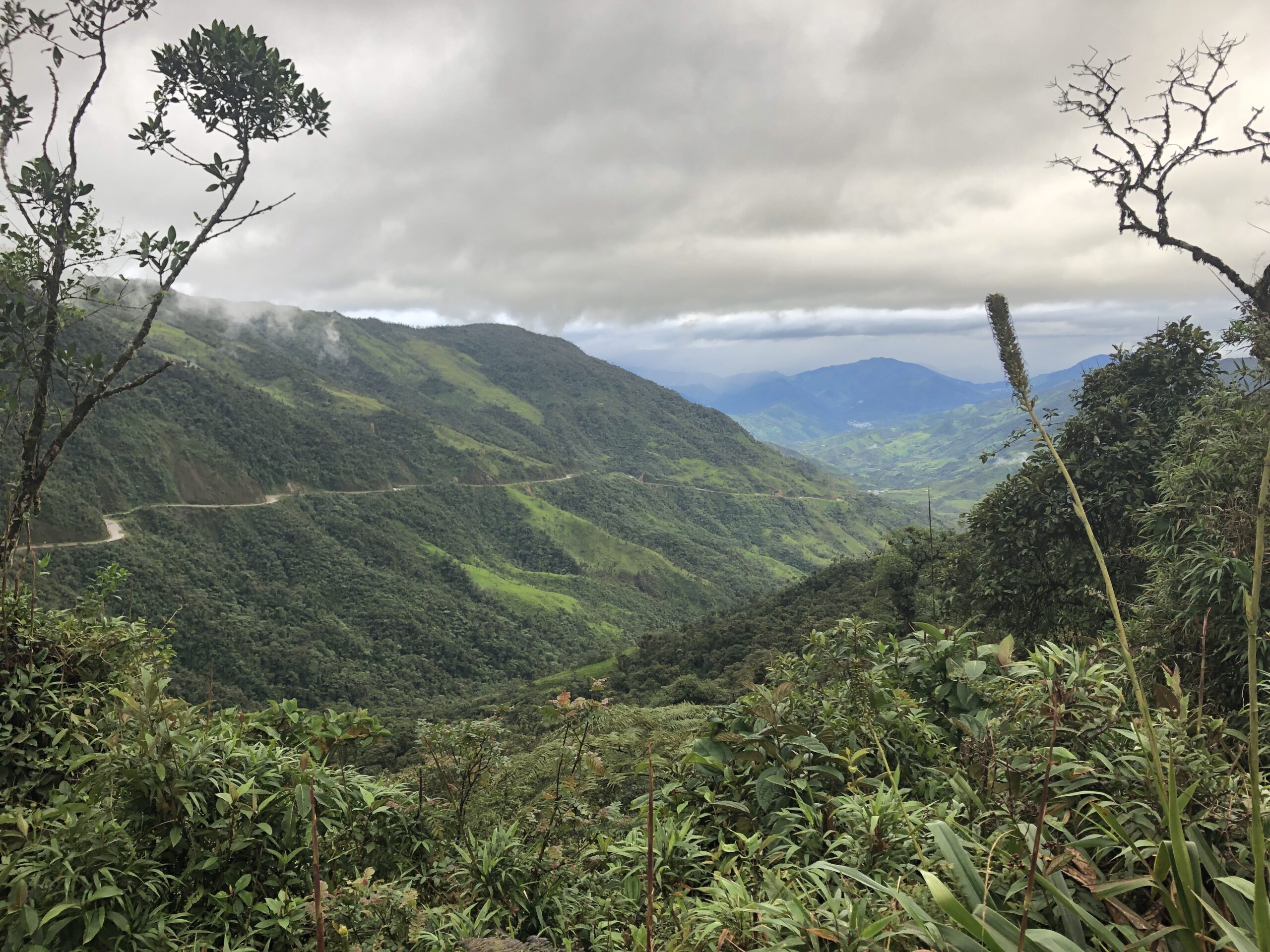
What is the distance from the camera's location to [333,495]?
10606cm

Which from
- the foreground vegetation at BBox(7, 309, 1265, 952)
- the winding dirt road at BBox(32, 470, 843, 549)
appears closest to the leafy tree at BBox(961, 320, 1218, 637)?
the foreground vegetation at BBox(7, 309, 1265, 952)

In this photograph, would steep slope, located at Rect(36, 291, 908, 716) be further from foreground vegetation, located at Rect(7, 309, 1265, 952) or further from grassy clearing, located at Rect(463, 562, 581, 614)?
foreground vegetation, located at Rect(7, 309, 1265, 952)

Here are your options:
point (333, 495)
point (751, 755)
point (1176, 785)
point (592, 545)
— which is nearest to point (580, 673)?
point (751, 755)

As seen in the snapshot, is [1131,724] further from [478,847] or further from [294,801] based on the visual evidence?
[294,801]

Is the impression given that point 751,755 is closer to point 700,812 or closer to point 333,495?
point 700,812

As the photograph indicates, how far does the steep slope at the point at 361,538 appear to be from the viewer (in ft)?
214

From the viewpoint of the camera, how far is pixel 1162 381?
11.2 metres

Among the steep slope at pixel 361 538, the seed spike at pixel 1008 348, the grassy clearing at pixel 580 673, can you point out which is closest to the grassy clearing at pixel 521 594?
the steep slope at pixel 361 538

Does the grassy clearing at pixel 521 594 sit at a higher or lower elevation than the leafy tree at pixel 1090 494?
lower

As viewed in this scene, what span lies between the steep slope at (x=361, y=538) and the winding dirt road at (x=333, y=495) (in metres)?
0.69

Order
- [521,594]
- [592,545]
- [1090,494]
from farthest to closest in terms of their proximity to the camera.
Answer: [592,545], [521,594], [1090,494]

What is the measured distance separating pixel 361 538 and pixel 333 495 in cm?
1337

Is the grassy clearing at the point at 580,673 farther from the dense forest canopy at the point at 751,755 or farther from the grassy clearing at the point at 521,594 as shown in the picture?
the dense forest canopy at the point at 751,755

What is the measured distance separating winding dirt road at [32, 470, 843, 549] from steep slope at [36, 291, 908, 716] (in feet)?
2.25
